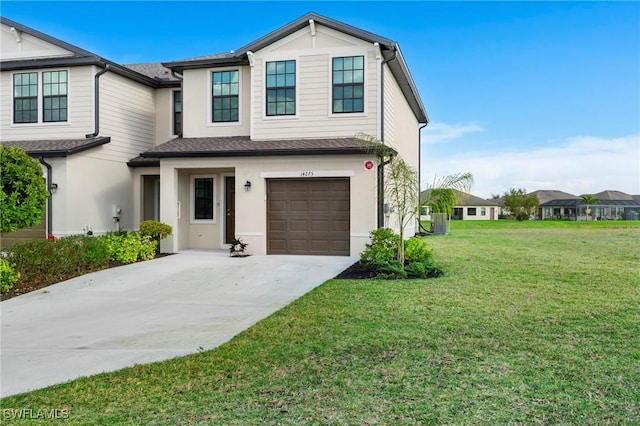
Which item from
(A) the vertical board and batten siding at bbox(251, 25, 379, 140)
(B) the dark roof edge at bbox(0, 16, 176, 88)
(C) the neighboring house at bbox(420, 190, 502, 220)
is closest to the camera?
(A) the vertical board and batten siding at bbox(251, 25, 379, 140)

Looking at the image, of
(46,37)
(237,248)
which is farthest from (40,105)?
(237,248)

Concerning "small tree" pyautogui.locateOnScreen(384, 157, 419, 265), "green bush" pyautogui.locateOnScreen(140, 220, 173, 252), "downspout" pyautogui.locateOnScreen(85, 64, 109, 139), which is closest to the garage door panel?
"small tree" pyautogui.locateOnScreen(384, 157, 419, 265)

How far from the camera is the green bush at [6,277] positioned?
9.20 m

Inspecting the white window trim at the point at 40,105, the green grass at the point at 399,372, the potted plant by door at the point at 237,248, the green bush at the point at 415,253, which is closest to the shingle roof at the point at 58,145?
the white window trim at the point at 40,105

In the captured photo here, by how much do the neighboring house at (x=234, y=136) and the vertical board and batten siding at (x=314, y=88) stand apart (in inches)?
1.2

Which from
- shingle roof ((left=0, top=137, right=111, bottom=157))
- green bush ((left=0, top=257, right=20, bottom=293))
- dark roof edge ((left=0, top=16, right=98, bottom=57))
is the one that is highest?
dark roof edge ((left=0, top=16, right=98, bottom=57))

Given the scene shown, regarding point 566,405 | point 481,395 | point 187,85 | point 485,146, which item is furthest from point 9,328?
point 485,146

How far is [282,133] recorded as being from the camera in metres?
14.7

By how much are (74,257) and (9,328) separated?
4310mm

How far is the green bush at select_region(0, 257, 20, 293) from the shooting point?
9.20 metres

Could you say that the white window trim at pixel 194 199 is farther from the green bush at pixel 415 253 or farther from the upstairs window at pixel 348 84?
the green bush at pixel 415 253

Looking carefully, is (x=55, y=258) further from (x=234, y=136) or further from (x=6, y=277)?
(x=234, y=136)

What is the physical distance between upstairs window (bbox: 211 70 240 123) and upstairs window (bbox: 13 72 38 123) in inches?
232

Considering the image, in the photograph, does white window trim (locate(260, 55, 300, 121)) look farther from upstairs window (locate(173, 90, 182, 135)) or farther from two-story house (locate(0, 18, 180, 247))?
two-story house (locate(0, 18, 180, 247))
